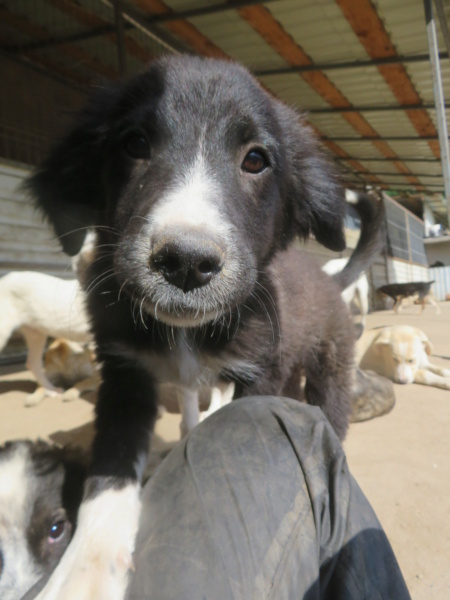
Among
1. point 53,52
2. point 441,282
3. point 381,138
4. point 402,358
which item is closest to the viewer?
point 402,358

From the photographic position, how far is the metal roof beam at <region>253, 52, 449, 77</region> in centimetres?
596

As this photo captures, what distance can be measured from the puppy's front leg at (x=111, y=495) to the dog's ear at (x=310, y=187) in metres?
0.98

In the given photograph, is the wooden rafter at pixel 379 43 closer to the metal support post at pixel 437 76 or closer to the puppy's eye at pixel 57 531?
the metal support post at pixel 437 76

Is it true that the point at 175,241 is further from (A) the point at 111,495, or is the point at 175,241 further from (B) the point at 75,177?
(B) the point at 75,177

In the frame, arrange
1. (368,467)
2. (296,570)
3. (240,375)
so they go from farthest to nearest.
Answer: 1. (368,467)
2. (240,375)
3. (296,570)

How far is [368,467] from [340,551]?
135 cm

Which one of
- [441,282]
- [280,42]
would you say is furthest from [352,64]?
[441,282]

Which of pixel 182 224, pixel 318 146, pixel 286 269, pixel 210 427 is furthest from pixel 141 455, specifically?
pixel 318 146

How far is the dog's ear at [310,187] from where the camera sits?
1965 millimetres

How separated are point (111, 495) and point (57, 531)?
0.31 meters

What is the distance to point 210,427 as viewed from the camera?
1347 millimetres

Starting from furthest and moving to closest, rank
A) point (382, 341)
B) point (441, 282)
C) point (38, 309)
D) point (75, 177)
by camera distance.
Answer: point (441, 282) → point (382, 341) → point (38, 309) → point (75, 177)

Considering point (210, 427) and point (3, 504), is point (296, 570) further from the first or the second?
point (3, 504)

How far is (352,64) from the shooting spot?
6.24 meters
